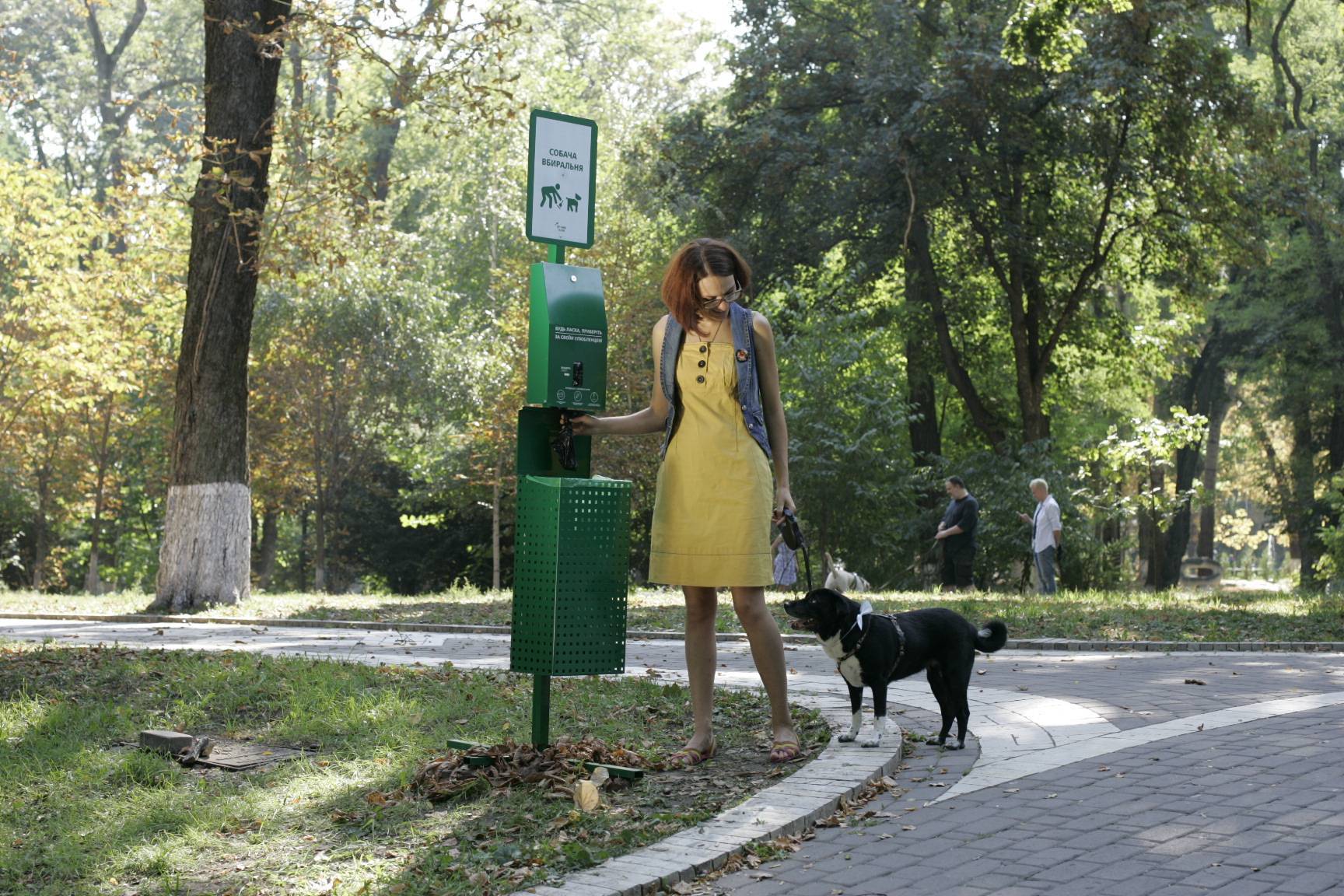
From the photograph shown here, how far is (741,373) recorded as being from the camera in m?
6.34

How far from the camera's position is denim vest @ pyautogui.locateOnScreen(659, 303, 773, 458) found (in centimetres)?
634

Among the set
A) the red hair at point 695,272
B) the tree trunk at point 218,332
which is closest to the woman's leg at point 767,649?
the red hair at point 695,272

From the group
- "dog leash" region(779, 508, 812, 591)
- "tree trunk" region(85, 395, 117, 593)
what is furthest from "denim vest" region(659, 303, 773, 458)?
"tree trunk" region(85, 395, 117, 593)

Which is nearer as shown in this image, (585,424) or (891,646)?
(585,424)

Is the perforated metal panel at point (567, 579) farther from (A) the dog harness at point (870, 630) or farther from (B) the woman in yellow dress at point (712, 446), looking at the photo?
(A) the dog harness at point (870, 630)

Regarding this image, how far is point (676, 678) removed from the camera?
395 inches

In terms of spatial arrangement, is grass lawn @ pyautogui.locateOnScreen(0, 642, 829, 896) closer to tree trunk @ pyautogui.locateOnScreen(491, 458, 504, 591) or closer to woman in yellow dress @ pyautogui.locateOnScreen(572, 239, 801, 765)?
woman in yellow dress @ pyautogui.locateOnScreen(572, 239, 801, 765)

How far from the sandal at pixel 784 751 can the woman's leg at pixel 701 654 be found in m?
0.30

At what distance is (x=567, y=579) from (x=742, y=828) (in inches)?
58.3

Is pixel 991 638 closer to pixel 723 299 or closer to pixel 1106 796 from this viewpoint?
pixel 1106 796

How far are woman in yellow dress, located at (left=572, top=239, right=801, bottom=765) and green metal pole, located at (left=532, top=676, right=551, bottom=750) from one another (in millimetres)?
595

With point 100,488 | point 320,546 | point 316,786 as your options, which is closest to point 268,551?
point 100,488

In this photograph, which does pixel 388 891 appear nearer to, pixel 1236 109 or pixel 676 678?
pixel 676 678

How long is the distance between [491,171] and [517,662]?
35897 mm
